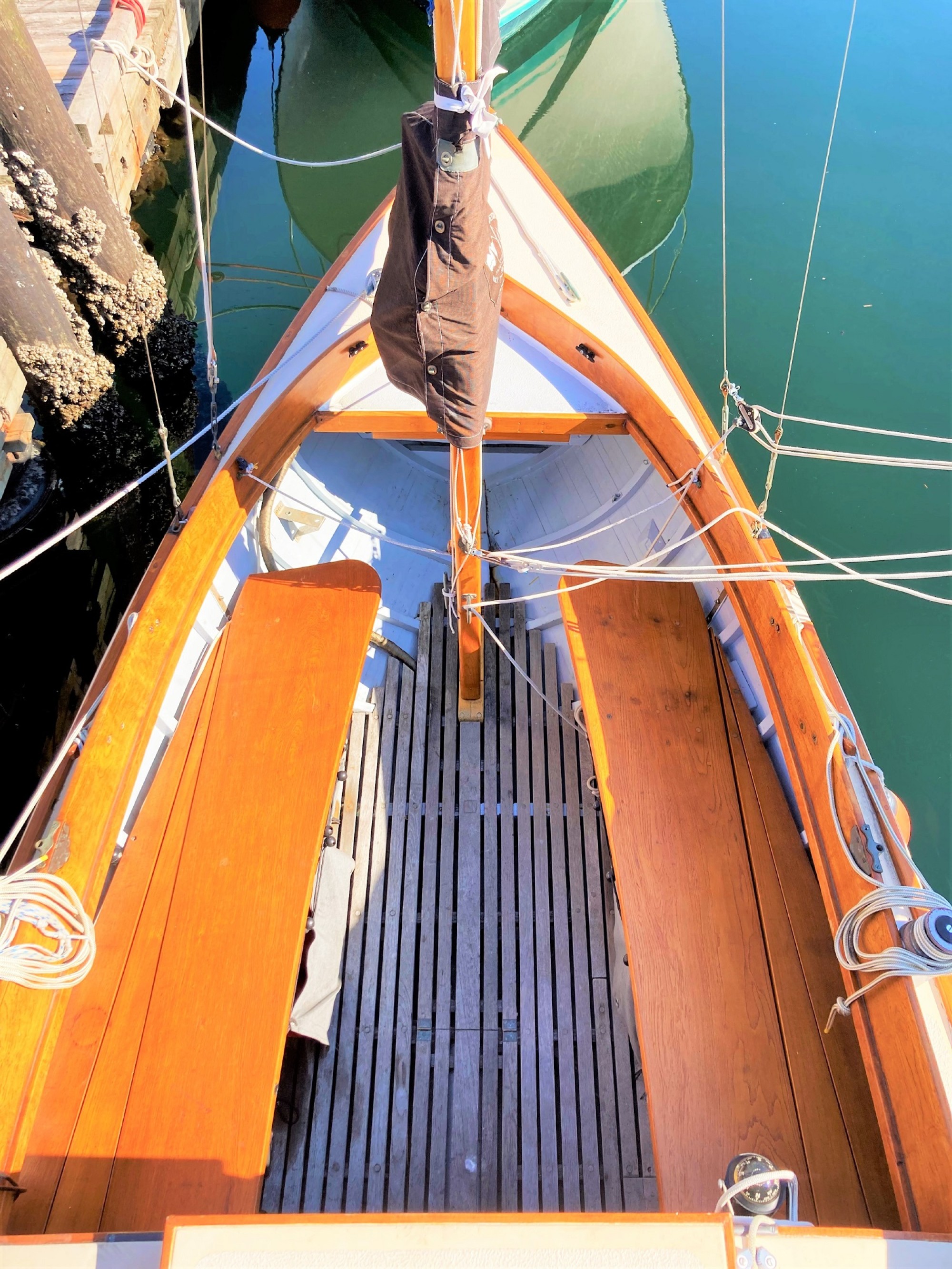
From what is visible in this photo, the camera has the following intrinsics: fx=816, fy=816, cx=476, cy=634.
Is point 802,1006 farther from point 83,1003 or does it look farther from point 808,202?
point 808,202

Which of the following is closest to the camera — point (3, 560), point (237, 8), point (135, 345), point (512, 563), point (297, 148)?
point (512, 563)

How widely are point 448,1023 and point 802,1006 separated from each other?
3.78 feet

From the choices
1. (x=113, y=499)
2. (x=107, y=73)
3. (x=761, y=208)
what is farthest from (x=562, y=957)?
(x=107, y=73)

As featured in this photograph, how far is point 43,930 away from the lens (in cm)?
200

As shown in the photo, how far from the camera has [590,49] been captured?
8039 mm

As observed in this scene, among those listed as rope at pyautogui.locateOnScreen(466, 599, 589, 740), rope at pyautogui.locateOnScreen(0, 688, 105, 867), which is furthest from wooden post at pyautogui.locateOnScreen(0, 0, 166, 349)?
rope at pyautogui.locateOnScreen(0, 688, 105, 867)

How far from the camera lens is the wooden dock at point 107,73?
5977 mm

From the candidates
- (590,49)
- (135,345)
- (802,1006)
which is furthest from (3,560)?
(590,49)

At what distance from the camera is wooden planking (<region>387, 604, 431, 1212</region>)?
8.23ft

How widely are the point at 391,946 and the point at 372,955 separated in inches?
2.9

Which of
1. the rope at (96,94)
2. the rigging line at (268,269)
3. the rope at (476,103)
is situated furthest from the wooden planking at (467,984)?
the rope at (96,94)

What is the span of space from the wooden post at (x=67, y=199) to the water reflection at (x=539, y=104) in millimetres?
2183

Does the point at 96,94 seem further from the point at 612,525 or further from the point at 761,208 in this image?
the point at 612,525

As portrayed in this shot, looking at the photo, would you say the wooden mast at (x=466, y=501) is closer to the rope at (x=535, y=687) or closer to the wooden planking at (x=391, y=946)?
the rope at (x=535, y=687)
